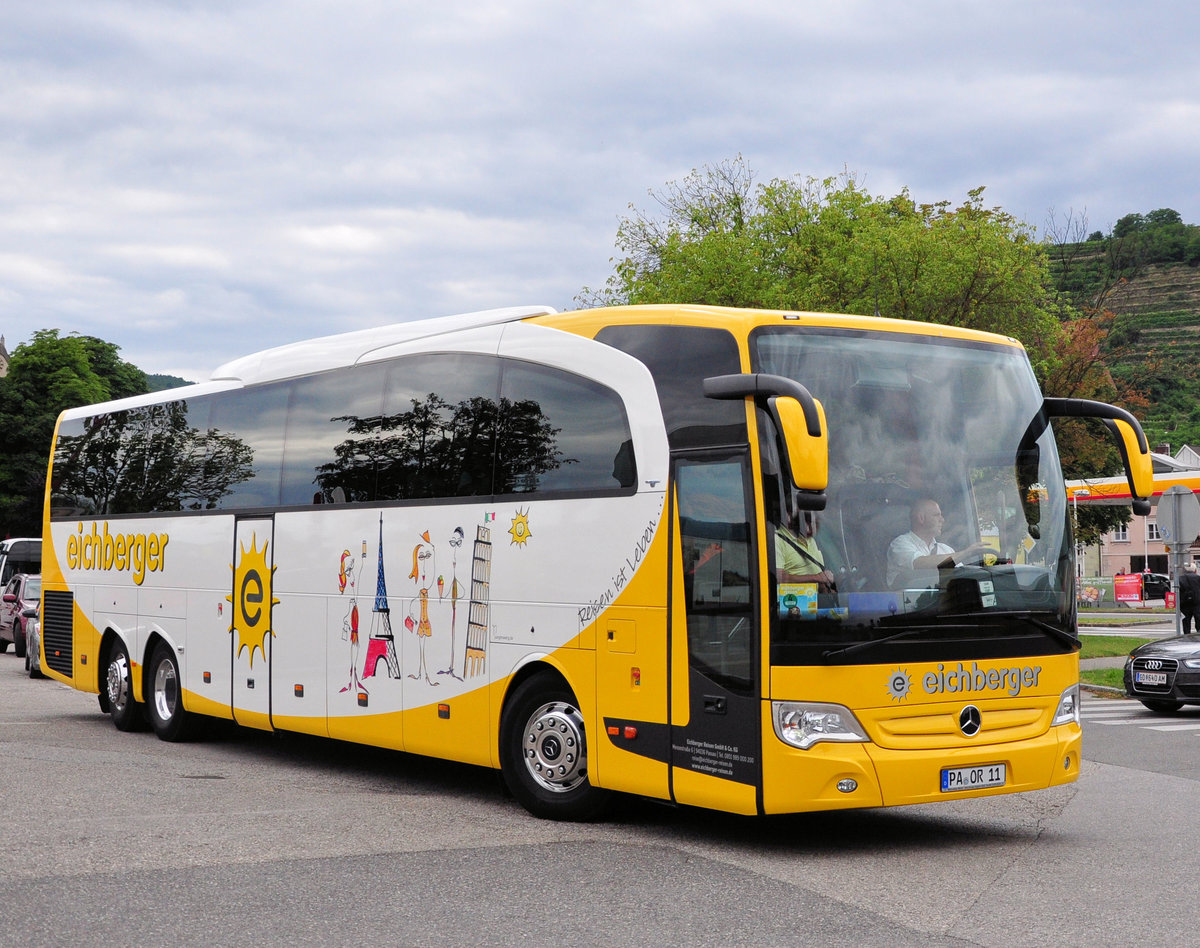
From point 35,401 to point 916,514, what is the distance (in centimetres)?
7876

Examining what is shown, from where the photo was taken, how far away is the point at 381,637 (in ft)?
37.5

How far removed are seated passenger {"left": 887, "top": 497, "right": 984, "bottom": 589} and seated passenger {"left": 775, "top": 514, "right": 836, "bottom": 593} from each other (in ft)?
1.35

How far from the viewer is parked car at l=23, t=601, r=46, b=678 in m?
24.7

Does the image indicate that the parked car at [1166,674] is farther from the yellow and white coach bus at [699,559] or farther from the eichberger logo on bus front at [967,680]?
the eichberger logo on bus front at [967,680]

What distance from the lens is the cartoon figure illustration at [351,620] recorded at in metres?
11.7

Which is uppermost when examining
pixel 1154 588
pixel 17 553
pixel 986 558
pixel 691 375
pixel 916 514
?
pixel 691 375

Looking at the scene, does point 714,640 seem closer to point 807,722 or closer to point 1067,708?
point 807,722

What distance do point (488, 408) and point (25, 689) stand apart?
14.0m

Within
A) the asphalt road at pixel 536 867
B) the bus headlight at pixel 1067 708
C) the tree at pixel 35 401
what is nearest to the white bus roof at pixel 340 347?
the asphalt road at pixel 536 867

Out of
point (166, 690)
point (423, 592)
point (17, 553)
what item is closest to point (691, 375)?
point (423, 592)

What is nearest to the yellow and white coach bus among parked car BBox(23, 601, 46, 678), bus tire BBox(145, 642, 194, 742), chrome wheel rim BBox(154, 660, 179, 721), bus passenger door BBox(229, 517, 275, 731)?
bus passenger door BBox(229, 517, 275, 731)

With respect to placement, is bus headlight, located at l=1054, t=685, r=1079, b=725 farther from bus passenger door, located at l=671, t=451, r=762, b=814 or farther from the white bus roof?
the white bus roof

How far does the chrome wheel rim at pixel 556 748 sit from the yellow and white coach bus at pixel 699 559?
0.06 ft

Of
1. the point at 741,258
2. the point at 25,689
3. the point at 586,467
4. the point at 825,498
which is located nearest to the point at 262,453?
the point at 586,467
